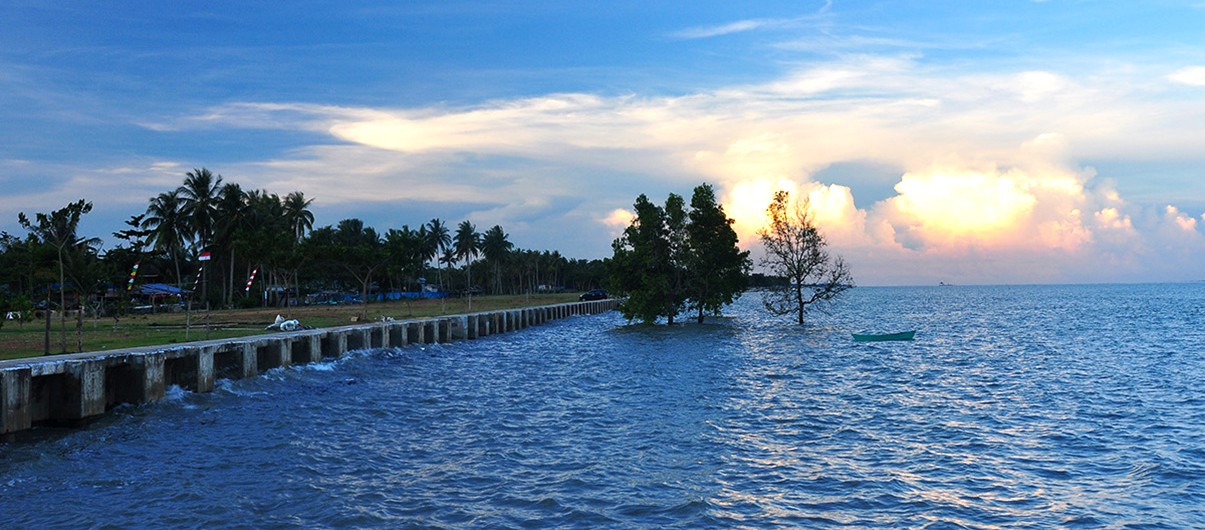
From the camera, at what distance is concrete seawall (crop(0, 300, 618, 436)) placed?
775 inches

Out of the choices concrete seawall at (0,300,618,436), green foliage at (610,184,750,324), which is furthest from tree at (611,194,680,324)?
concrete seawall at (0,300,618,436)

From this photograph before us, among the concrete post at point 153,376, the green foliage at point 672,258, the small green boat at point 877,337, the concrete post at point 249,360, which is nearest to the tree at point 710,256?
the green foliage at point 672,258

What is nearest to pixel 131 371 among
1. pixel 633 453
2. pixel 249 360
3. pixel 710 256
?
pixel 249 360

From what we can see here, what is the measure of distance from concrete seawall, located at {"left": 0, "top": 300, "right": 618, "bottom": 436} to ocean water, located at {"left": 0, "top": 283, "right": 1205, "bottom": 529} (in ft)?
2.22

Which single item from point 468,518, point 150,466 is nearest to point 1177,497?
point 468,518

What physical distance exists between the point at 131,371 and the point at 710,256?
2111 inches

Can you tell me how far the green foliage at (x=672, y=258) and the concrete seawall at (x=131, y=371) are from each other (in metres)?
29.2

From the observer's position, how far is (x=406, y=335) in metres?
52.2

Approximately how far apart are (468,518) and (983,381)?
2635 cm

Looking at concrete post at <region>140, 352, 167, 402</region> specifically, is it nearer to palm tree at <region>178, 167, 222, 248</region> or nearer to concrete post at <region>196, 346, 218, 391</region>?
concrete post at <region>196, 346, 218, 391</region>

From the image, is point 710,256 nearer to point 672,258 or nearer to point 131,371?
point 672,258

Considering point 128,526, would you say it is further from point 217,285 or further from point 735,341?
point 217,285

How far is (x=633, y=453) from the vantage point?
18.7 meters

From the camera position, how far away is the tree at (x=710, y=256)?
7326cm
